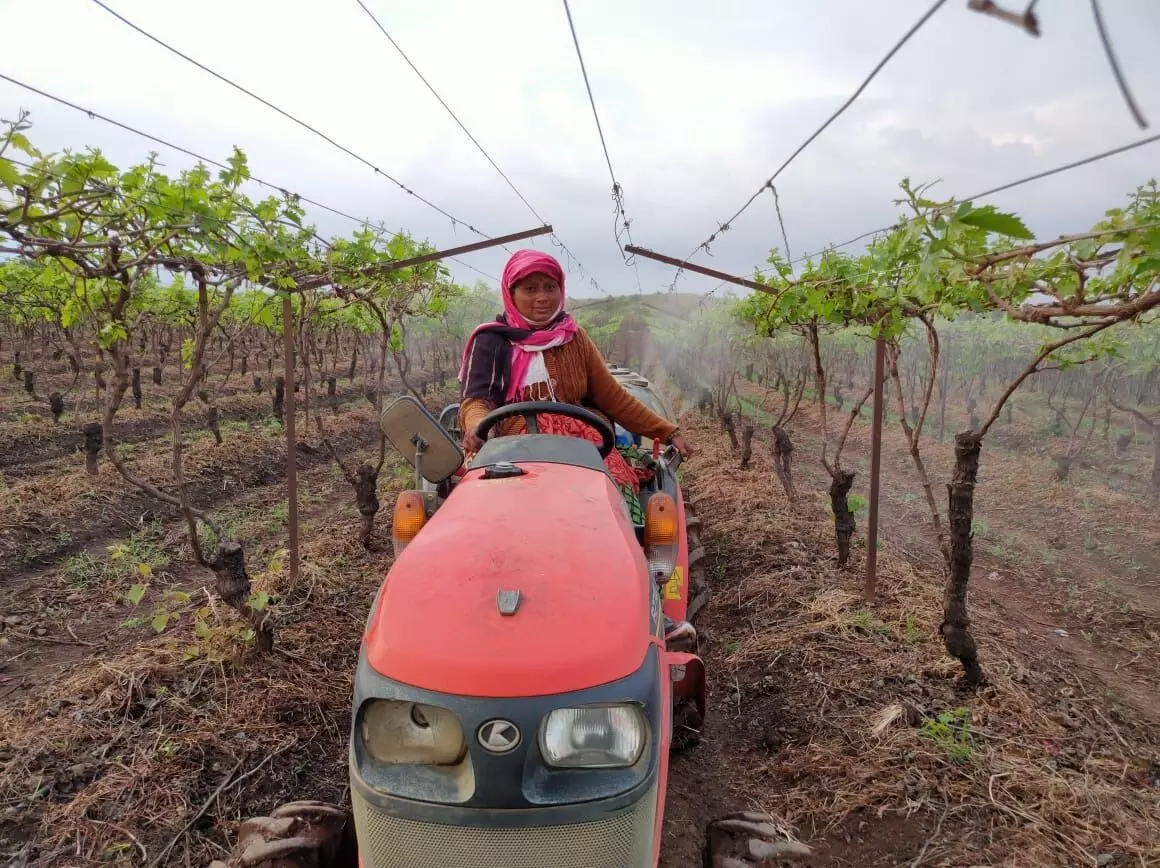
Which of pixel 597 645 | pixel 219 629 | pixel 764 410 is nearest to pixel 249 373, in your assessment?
pixel 764 410

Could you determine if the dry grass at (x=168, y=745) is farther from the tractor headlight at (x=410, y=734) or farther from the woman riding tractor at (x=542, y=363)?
the woman riding tractor at (x=542, y=363)

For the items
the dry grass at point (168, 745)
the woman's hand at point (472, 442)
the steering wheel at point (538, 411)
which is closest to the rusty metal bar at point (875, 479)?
the steering wheel at point (538, 411)

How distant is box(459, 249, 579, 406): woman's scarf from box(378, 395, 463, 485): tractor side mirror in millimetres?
487

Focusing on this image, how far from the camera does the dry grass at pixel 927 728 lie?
8.47 feet

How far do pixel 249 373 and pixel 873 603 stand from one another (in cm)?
2204

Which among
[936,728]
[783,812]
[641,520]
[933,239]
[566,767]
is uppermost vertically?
[933,239]

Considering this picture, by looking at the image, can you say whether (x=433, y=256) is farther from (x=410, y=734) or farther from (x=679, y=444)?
(x=410, y=734)

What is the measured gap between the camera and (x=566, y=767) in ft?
A: 5.11

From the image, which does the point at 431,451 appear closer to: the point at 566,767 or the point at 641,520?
the point at 641,520

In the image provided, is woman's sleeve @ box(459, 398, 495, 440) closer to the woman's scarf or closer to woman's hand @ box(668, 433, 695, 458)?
the woman's scarf

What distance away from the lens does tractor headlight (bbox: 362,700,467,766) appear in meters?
1.60


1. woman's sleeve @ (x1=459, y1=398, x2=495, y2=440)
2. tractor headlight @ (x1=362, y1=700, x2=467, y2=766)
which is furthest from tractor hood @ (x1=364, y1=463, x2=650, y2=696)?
woman's sleeve @ (x1=459, y1=398, x2=495, y2=440)

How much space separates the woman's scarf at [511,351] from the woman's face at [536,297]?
31 millimetres

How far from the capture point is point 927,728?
318 centimetres
